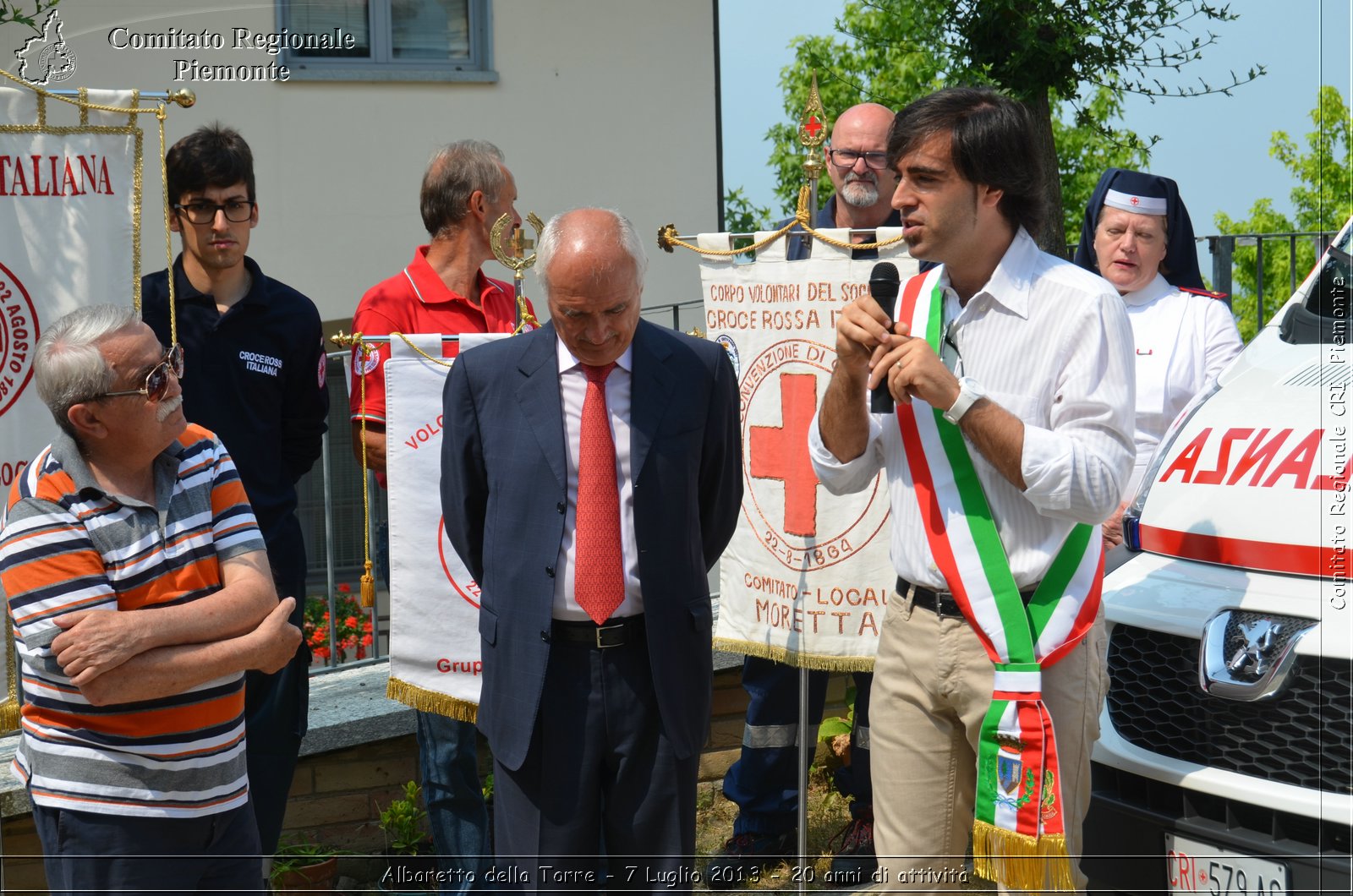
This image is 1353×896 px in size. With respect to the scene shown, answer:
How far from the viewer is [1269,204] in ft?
51.3

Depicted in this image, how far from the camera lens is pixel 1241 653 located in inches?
121

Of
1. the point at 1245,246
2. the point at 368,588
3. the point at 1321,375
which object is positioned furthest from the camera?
the point at 1245,246

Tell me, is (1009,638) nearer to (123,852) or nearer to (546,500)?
(546,500)

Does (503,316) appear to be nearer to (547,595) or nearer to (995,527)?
(547,595)

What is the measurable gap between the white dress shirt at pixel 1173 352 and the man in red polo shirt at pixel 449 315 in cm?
214

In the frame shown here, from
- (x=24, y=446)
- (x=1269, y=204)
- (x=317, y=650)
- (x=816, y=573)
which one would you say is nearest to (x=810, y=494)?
(x=816, y=573)

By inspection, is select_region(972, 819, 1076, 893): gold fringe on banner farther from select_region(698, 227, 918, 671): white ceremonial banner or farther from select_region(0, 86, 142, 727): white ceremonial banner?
select_region(0, 86, 142, 727): white ceremonial banner

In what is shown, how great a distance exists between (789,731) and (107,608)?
2.55 m

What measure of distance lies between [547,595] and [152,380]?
99cm

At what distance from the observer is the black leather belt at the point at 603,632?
3203mm

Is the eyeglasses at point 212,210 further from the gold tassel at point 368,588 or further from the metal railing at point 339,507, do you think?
the metal railing at point 339,507

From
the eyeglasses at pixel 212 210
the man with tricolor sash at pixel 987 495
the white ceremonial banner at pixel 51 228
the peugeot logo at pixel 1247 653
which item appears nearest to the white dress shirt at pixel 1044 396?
the man with tricolor sash at pixel 987 495

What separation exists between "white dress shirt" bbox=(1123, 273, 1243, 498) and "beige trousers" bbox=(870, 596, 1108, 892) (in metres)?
1.71

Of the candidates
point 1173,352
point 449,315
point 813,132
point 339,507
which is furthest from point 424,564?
point 339,507
